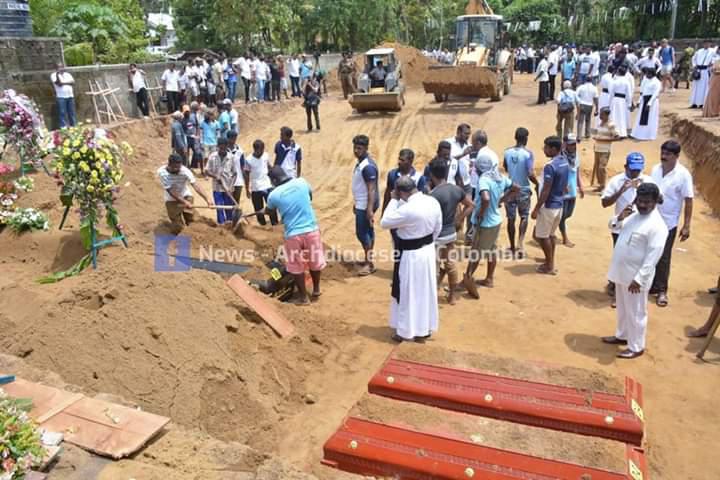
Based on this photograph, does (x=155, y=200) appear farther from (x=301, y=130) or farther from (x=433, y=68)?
(x=433, y=68)

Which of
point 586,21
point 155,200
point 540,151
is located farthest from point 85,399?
point 586,21

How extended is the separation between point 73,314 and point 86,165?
5.58 ft

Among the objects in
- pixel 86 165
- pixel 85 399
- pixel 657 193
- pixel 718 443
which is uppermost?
pixel 86 165

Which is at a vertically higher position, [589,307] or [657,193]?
[657,193]

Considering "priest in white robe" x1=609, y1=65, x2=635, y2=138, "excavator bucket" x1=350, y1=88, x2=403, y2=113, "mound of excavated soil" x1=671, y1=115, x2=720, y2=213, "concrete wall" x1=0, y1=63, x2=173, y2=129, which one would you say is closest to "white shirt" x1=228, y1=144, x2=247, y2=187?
"concrete wall" x1=0, y1=63, x2=173, y2=129

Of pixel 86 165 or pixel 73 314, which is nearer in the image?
pixel 73 314

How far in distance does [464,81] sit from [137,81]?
32.3 feet

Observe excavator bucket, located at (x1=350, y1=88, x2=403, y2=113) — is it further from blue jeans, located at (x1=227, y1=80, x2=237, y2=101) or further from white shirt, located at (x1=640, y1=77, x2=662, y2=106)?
white shirt, located at (x1=640, y1=77, x2=662, y2=106)

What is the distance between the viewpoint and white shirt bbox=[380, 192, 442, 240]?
18.0 ft

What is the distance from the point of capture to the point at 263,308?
5984 mm

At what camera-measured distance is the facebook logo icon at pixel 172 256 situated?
6.45m

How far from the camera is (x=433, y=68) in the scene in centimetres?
1805

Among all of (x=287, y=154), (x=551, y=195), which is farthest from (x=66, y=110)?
(x=551, y=195)

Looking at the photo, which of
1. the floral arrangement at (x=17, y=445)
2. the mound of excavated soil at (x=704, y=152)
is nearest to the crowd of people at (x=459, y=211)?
the mound of excavated soil at (x=704, y=152)
